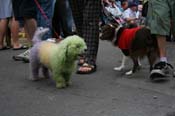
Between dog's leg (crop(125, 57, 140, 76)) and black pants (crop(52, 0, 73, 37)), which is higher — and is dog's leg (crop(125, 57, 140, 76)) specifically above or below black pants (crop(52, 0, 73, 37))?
below

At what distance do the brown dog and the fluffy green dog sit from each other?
40.7 inches

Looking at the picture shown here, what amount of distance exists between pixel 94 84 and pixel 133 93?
2.11 feet

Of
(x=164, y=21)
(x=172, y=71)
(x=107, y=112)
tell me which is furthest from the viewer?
(x=172, y=71)

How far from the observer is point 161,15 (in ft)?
19.0

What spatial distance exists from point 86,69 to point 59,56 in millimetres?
1165

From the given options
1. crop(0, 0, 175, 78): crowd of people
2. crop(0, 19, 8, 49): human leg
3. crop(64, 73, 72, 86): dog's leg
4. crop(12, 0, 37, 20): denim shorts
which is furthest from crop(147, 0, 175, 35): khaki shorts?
crop(0, 19, 8, 49): human leg

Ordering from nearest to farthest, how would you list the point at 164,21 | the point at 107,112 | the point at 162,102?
the point at 107,112
the point at 162,102
the point at 164,21

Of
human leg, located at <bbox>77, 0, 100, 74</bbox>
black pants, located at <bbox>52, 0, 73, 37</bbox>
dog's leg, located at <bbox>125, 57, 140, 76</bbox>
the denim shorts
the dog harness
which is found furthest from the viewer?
black pants, located at <bbox>52, 0, 73, 37</bbox>

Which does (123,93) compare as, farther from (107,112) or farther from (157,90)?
(107,112)

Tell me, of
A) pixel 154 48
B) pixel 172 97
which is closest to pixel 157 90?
pixel 172 97

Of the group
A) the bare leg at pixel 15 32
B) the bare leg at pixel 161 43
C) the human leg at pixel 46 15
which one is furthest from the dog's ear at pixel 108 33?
the bare leg at pixel 15 32

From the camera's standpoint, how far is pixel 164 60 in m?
5.97

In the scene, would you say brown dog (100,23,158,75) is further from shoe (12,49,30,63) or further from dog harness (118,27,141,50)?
shoe (12,49,30,63)

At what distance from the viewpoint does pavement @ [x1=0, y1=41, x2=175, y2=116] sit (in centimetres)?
471
